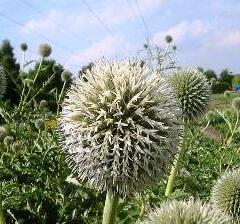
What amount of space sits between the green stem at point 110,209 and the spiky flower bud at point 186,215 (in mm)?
184

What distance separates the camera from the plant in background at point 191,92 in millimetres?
5207

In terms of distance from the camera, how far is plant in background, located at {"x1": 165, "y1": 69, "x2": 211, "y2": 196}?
521 centimetres

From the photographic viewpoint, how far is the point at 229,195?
3990 millimetres

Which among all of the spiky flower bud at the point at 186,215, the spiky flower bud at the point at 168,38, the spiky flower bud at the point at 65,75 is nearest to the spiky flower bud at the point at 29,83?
the spiky flower bud at the point at 65,75

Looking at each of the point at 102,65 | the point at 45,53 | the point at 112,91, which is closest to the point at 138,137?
the point at 112,91

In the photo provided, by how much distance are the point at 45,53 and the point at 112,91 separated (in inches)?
130

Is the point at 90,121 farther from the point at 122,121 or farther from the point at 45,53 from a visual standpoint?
the point at 45,53

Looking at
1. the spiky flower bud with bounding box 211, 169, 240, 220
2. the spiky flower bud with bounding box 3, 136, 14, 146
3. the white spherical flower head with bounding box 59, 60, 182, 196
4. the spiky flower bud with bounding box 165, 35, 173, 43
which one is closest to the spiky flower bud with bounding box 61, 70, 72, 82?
the spiky flower bud with bounding box 3, 136, 14, 146

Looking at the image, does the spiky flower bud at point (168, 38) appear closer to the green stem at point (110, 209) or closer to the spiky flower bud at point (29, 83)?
the spiky flower bud at point (29, 83)

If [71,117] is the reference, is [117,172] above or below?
below

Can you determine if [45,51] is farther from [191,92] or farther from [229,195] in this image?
[229,195]

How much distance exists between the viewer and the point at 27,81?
217 inches

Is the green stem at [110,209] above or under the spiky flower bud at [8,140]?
under

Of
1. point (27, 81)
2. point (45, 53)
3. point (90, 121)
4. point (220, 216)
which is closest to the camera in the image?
point (220, 216)
